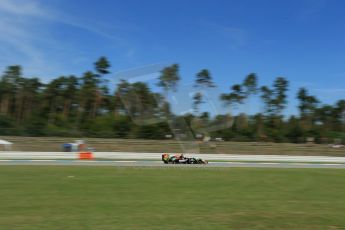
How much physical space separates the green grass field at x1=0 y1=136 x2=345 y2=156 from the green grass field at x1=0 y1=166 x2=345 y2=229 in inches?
952

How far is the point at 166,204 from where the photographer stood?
974 cm

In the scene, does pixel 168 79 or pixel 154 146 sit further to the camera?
pixel 154 146

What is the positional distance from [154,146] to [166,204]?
101 ft

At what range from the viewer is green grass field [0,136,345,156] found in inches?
1540

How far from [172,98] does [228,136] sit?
24310 millimetres

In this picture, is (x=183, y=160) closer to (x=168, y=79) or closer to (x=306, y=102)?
(x=168, y=79)

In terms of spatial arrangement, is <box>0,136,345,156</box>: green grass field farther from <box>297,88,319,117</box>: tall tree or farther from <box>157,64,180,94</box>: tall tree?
<box>297,88,319,117</box>: tall tree

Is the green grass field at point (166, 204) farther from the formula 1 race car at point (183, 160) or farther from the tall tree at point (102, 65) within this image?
the tall tree at point (102, 65)

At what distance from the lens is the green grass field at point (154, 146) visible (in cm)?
3912

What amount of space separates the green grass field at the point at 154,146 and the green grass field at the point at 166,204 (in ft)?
79.4

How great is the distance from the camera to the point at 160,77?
88.3 ft

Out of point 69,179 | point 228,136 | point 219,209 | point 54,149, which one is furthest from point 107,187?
point 228,136

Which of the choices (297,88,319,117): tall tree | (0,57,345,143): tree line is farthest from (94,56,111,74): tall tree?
(297,88,319,117): tall tree

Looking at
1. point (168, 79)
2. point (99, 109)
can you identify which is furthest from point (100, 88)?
point (168, 79)
